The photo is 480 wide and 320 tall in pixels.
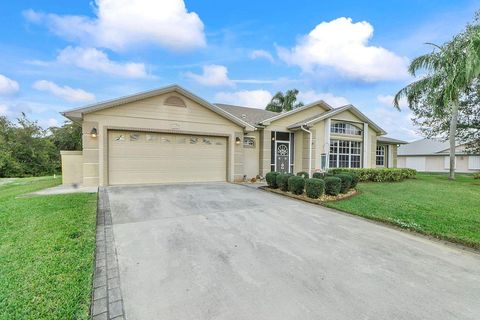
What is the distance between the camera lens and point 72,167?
1166cm

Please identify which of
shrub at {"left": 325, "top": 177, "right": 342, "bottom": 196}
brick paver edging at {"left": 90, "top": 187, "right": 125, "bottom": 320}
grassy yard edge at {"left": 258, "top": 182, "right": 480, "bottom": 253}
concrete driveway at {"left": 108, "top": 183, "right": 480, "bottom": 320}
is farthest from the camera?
shrub at {"left": 325, "top": 177, "right": 342, "bottom": 196}

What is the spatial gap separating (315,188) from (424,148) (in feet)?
113

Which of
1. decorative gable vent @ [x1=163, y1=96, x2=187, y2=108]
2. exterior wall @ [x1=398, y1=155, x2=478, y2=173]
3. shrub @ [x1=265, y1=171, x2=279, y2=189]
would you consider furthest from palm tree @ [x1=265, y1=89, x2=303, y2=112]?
shrub @ [x1=265, y1=171, x2=279, y2=189]

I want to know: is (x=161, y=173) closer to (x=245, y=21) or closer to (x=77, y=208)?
(x=77, y=208)

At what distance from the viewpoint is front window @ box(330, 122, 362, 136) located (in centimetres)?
1556

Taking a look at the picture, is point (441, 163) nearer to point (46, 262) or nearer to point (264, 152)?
point (264, 152)

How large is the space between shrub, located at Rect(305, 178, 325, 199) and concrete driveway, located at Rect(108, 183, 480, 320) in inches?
84.6

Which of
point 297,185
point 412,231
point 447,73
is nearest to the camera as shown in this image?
point 412,231

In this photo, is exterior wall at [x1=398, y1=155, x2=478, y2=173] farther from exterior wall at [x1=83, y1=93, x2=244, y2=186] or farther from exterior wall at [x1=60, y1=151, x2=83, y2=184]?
exterior wall at [x1=60, y1=151, x2=83, y2=184]

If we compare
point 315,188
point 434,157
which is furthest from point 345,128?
point 434,157

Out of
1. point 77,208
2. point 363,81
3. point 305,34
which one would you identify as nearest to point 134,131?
point 77,208

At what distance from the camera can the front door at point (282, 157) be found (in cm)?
1498

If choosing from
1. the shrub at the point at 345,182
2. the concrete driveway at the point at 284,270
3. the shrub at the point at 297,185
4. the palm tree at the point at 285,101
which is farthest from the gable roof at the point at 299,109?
the palm tree at the point at 285,101

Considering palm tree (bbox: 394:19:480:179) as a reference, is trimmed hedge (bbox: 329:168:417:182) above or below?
below
